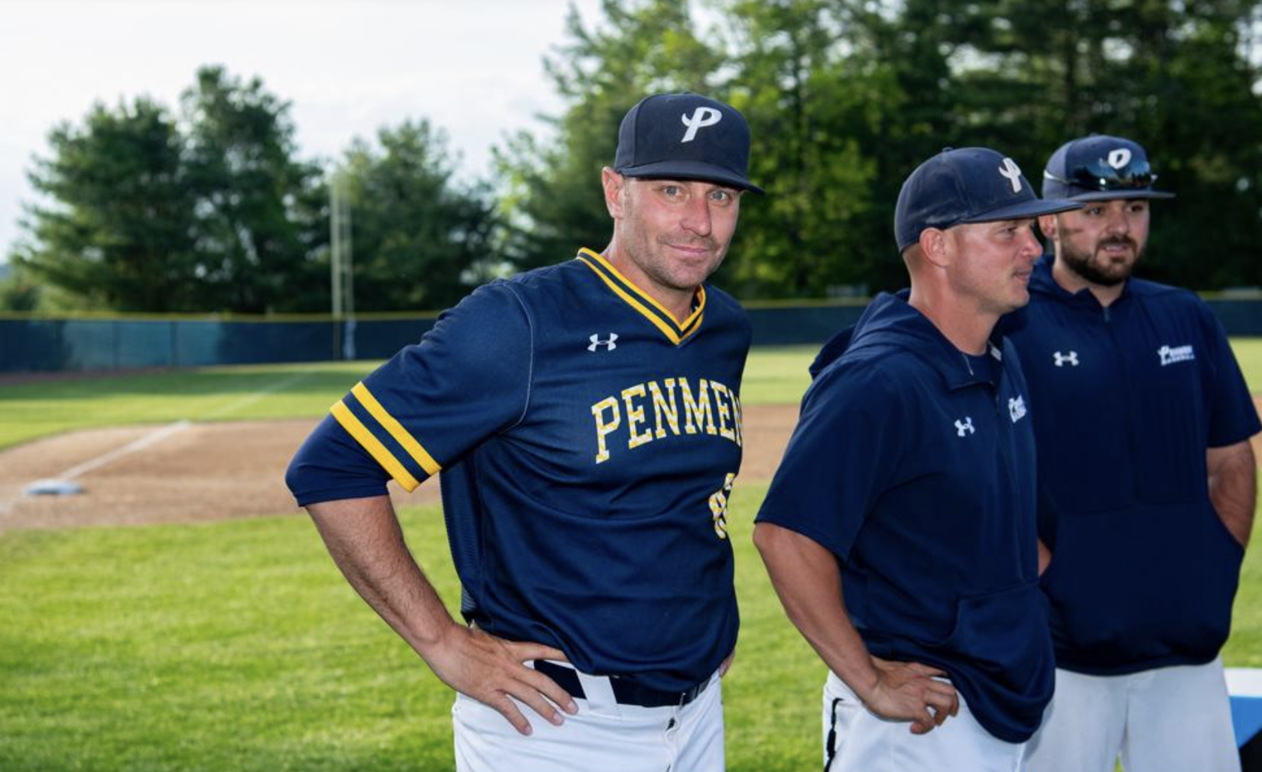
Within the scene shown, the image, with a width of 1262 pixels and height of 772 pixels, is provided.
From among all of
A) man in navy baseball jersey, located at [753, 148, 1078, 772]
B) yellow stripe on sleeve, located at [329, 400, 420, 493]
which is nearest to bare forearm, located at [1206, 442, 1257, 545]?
man in navy baseball jersey, located at [753, 148, 1078, 772]

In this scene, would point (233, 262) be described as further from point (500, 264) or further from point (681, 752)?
point (681, 752)

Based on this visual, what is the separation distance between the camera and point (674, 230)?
284 cm

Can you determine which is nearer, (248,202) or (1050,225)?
(1050,225)

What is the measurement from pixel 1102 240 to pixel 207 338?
128 ft

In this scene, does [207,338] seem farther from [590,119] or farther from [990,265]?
[990,265]

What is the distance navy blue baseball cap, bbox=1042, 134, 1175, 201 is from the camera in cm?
381

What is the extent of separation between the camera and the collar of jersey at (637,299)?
9.33 ft

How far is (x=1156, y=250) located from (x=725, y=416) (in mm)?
56539

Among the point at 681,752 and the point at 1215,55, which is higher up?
the point at 1215,55

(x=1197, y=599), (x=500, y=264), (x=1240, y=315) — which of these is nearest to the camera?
(x=1197, y=599)

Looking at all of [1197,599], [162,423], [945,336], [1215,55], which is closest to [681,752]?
[945,336]

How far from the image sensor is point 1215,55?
191 ft

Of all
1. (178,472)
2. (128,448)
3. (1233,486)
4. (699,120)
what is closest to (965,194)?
(699,120)

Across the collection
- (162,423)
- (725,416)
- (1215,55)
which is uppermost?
(1215,55)
